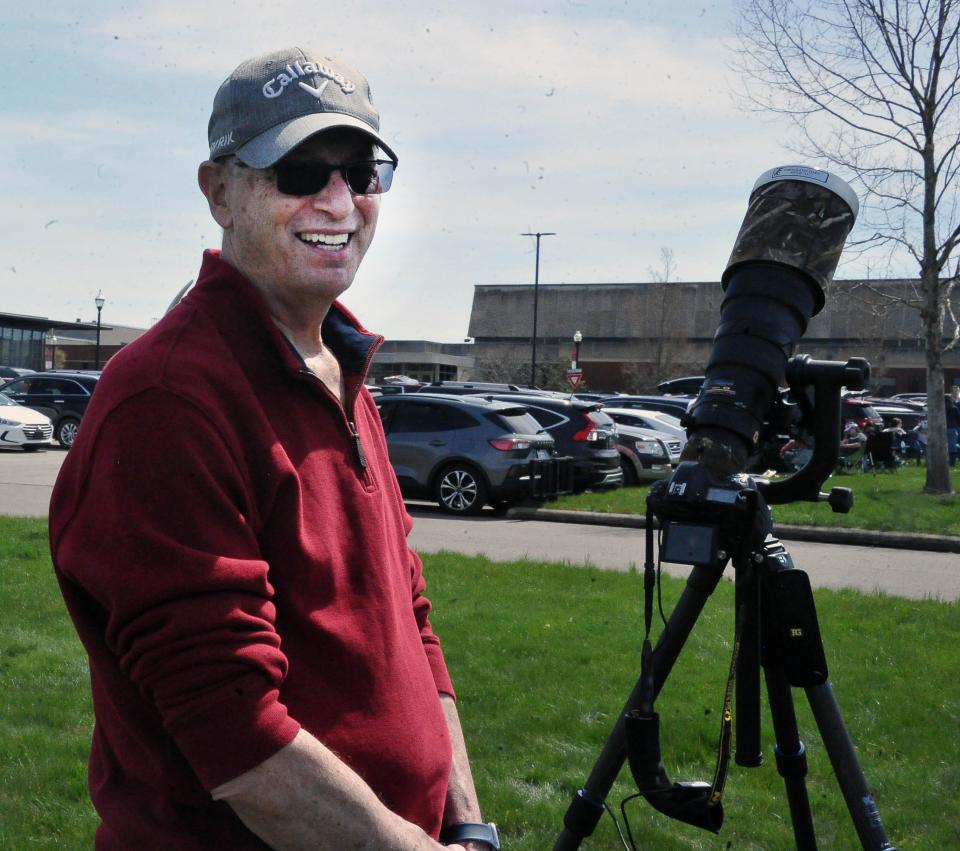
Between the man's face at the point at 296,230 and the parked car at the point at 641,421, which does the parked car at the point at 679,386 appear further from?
the man's face at the point at 296,230

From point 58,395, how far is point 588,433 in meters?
14.6

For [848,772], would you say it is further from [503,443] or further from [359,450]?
[503,443]

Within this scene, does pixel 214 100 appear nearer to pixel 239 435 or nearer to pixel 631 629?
pixel 239 435

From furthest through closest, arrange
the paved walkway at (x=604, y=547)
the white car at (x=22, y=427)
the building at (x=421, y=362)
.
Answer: the building at (x=421, y=362) → the white car at (x=22, y=427) → the paved walkway at (x=604, y=547)

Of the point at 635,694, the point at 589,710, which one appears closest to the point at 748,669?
the point at 635,694

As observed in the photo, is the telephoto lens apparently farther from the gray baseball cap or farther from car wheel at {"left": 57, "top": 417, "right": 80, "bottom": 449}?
car wheel at {"left": 57, "top": 417, "right": 80, "bottom": 449}

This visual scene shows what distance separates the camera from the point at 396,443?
52.0ft

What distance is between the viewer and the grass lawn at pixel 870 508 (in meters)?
13.6

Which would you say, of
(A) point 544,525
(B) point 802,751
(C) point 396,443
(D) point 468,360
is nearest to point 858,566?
(A) point 544,525

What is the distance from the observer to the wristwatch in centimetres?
194

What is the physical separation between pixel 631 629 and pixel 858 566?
520 cm

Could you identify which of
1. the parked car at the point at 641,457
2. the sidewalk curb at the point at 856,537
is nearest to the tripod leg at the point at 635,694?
the sidewalk curb at the point at 856,537

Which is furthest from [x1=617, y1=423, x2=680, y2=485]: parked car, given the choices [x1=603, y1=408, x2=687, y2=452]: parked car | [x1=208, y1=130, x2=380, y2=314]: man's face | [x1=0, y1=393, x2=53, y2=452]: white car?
[x1=208, y1=130, x2=380, y2=314]: man's face

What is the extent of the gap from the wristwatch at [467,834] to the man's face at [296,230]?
0.93m
